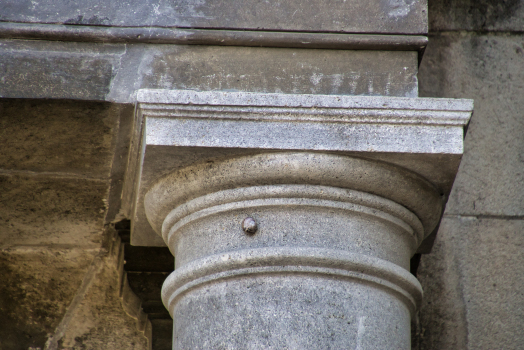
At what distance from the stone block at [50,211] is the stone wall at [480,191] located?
1148 mm

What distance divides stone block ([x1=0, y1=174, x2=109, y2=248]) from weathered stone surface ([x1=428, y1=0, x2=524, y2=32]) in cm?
136

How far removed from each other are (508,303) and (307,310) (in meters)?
0.96

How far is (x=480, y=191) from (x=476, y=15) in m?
0.66

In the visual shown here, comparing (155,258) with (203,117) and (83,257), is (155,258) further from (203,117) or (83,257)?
(203,117)

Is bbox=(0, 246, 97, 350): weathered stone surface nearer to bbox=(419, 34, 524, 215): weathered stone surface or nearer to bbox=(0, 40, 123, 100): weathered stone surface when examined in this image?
bbox=(0, 40, 123, 100): weathered stone surface

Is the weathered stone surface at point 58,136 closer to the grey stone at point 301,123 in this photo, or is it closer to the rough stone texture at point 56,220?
the rough stone texture at point 56,220

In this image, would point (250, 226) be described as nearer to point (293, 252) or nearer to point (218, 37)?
point (293, 252)

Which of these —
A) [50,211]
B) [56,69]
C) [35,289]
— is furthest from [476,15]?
[35,289]

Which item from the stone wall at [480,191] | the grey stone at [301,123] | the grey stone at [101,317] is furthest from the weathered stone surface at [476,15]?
the grey stone at [101,317]

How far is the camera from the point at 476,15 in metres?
2.31

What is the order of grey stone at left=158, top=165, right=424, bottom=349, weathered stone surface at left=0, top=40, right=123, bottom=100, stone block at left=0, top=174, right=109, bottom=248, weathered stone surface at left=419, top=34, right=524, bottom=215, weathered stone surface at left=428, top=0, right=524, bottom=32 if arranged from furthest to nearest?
weathered stone surface at left=428, top=0, right=524, bottom=32
weathered stone surface at left=419, top=34, right=524, bottom=215
stone block at left=0, top=174, right=109, bottom=248
weathered stone surface at left=0, top=40, right=123, bottom=100
grey stone at left=158, top=165, right=424, bottom=349

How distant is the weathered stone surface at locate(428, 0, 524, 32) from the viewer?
2291 millimetres

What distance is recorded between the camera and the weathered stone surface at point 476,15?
229 centimetres

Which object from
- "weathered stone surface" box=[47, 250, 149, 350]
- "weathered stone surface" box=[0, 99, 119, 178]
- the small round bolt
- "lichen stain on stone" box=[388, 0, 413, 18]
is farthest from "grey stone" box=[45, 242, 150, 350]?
"lichen stain on stone" box=[388, 0, 413, 18]
